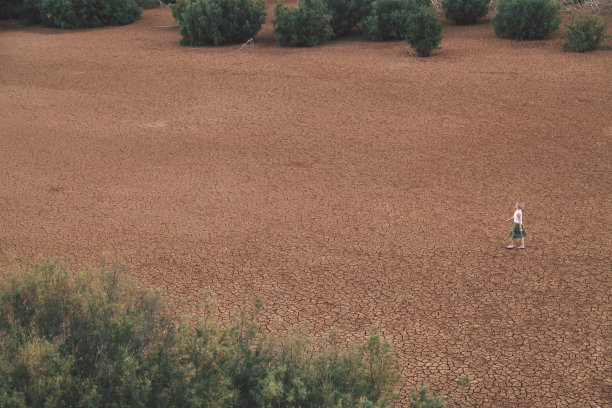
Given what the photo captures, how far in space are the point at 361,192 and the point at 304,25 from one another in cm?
1270

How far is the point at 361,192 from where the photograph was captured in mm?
13203

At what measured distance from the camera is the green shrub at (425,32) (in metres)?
21.9

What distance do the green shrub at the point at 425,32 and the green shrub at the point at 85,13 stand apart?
13.4 m

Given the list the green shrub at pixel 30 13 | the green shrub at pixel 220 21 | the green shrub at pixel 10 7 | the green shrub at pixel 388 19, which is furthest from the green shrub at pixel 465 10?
the green shrub at pixel 10 7

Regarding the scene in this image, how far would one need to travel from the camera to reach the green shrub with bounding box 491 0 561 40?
23.0 meters

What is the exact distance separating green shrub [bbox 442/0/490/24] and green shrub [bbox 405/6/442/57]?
447 cm

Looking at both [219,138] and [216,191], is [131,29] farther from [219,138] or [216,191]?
[216,191]

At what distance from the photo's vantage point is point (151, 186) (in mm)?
13781

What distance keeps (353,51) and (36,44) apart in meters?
11.8

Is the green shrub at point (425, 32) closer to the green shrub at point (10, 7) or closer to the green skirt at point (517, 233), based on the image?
the green skirt at point (517, 233)

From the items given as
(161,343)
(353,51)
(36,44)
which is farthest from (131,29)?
(161,343)

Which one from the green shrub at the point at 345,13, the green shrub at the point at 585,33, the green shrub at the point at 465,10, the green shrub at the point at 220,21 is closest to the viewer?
the green shrub at the point at 585,33

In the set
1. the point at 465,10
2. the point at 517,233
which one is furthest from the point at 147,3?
the point at 517,233

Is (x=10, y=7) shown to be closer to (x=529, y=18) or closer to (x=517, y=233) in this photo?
(x=529, y=18)
